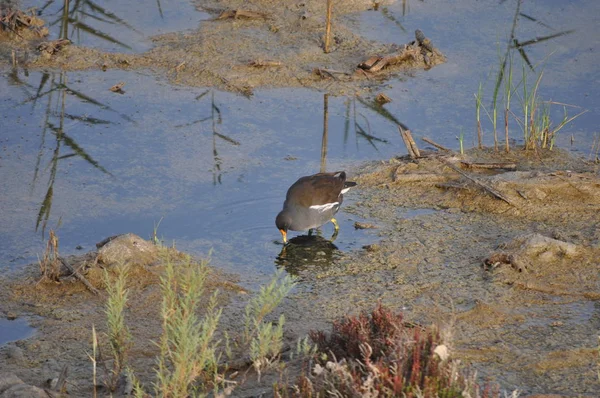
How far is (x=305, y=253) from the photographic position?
7.52 meters

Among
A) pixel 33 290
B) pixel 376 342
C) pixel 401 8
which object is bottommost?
pixel 33 290

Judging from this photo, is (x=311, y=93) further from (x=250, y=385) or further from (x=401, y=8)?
(x=250, y=385)

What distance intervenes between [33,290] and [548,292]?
3751 millimetres

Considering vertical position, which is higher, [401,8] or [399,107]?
[401,8]

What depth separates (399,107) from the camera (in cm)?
1016

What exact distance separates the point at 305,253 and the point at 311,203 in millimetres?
433

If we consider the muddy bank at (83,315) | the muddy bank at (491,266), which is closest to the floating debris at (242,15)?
the muddy bank at (491,266)

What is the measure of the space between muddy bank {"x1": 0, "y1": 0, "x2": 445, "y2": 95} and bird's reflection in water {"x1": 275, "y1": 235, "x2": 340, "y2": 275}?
314 cm

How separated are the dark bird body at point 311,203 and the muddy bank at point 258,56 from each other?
293 centimetres

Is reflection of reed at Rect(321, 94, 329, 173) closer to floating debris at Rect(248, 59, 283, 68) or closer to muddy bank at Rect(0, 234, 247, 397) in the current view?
floating debris at Rect(248, 59, 283, 68)

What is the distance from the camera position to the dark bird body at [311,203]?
7527mm

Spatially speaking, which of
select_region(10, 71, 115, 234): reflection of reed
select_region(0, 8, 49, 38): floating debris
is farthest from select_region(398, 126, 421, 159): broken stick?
select_region(0, 8, 49, 38): floating debris

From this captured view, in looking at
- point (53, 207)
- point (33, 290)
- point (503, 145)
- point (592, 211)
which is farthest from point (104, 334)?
point (503, 145)

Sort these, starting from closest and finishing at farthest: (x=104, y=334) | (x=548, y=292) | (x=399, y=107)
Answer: (x=104, y=334), (x=548, y=292), (x=399, y=107)
